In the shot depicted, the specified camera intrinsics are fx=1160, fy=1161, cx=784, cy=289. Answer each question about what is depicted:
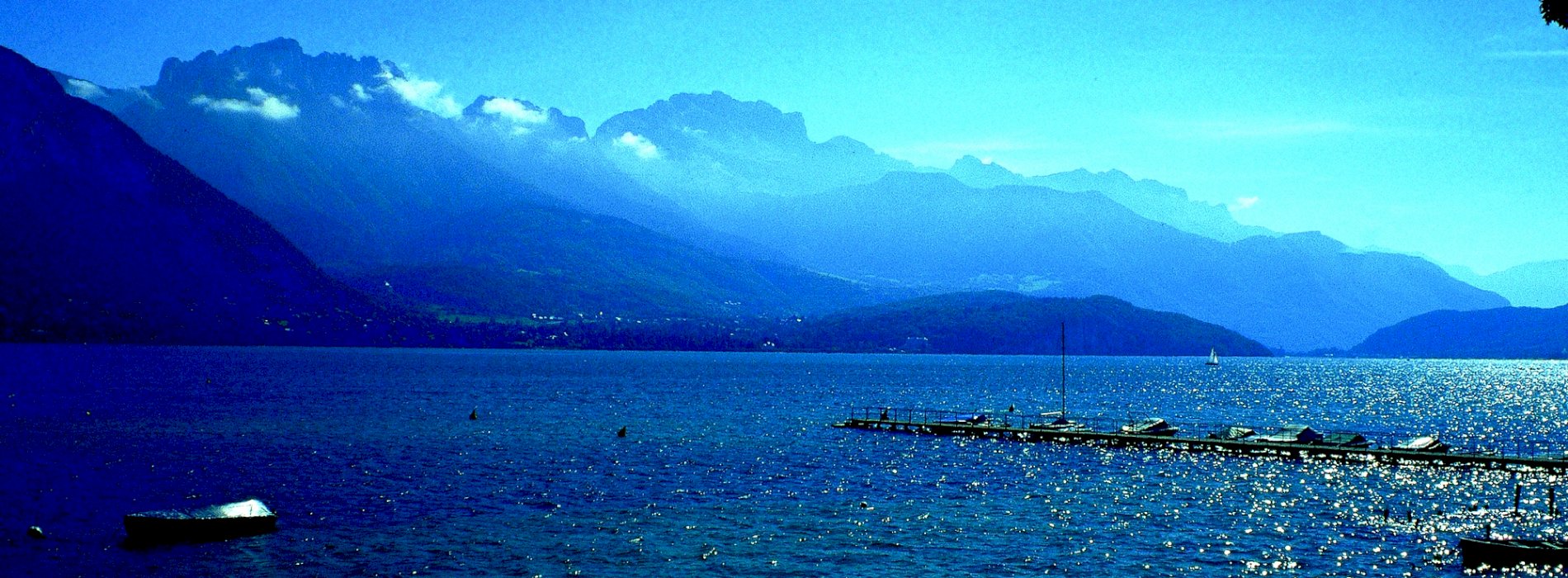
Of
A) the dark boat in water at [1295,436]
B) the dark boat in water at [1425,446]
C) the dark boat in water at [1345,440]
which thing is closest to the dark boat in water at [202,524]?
the dark boat in water at [1295,436]

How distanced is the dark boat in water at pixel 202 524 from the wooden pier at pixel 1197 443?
80380mm

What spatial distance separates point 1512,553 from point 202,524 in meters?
65.6

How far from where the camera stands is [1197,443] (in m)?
113

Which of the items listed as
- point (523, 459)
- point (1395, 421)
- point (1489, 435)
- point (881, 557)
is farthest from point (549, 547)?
point (1395, 421)

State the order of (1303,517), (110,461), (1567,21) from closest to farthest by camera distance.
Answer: (1567,21) < (1303,517) < (110,461)

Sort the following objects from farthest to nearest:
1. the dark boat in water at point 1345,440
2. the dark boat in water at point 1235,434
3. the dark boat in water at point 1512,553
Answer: the dark boat in water at point 1235,434 < the dark boat in water at point 1345,440 < the dark boat in water at point 1512,553

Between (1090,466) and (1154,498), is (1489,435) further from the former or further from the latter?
(1154,498)

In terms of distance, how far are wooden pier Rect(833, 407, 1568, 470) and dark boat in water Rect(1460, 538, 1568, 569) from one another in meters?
46.4

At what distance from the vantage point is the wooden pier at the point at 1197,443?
9875cm

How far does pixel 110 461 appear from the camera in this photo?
3440 inches

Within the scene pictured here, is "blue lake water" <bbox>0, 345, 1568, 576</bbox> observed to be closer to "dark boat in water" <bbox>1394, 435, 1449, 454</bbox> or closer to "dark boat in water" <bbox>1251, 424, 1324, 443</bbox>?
"dark boat in water" <bbox>1251, 424, 1324, 443</bbox>

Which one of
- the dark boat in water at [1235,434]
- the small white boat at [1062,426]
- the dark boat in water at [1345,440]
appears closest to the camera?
the dark boat in water at [1345,440]

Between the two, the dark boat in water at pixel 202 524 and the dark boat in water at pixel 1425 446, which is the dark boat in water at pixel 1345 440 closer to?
the dark boat in water at pixel 1425 446

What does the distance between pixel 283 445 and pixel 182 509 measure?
41332 mm
